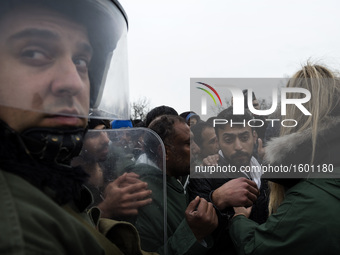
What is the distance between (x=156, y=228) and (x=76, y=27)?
3.28 feet

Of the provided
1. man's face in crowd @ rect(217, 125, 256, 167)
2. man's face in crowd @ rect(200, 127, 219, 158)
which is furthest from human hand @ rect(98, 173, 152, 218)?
man's face in crowd @ rect(200, 127, 219, 158)

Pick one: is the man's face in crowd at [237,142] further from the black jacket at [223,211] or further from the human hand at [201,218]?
the human hand at [201,218]

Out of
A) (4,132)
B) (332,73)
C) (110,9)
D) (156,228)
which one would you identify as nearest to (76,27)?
(110,9)

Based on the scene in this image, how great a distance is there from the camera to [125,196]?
154 cm

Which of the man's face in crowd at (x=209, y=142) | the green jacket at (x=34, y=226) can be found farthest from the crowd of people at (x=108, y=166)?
the man's face in crowd at (x=209, y=142)

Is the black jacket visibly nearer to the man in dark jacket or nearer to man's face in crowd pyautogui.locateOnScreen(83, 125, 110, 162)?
the man in dark jacket

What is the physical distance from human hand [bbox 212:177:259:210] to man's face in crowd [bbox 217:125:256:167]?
1305 mm

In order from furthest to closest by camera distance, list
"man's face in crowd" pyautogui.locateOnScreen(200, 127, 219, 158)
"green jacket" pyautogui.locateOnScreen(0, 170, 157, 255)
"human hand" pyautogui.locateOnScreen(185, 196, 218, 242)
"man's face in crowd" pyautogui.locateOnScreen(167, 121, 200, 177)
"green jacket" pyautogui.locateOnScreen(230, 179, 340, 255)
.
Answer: "man's face in crowd" pyautogui.locateOnScreen(200, 127, 219, 158) < "man's face in crowd" pyautogui.locateOnScreen(167, 121, 200, 177) < "human hand" pyautogui.locateOnScreen(185, 196, 218, 242) < "green jacket" pyautogui.locateOnScreen(230, 179, 340, 255) < "green jacket" pyautogui.locateOnScreen(0, 170, 157, 255)

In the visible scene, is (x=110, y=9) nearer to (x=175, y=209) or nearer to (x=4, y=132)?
(x=4, y=132)

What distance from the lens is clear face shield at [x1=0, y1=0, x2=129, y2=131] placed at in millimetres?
880

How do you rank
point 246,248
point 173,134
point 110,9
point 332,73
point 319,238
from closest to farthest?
1. point 110,9
2. point 319,238
3. point 246,248
4. point 332,73
5. point 173,134

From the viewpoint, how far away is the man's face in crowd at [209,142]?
4.05 m

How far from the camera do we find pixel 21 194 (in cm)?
73

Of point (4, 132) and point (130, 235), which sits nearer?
point (4, 132)
